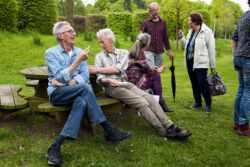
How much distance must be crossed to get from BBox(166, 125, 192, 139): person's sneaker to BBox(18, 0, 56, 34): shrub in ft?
34.5

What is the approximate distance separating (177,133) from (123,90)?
3.22 feet

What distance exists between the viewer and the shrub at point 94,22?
62.8 ft

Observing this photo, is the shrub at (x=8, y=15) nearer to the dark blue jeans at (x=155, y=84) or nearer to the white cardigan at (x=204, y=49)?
the dark blue jeans at (x=155, y=84)

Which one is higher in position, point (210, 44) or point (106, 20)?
point (106, 20)

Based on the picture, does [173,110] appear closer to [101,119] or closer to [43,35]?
[101,119]

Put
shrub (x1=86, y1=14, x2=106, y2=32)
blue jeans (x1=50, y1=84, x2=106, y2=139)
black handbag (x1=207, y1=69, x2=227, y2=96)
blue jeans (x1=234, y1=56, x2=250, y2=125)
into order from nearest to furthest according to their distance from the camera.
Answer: blue jeans (x1=50, y1=84, x2=106, y2=139) < blue jeans (x1=234, y1=56, x2=250, y2=125) < black handbag (x1=207, y1=69, x2=227, y2=96) < shrub (x1=86, y1=14, x2=106, y2=32)

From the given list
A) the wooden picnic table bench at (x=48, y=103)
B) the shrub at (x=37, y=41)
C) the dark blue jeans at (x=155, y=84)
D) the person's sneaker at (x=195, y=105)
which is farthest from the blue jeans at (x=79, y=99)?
the shrub at (x=37, y=41)

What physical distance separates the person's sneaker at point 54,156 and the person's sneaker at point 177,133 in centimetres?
156

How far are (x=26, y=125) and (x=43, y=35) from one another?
9.25 meters

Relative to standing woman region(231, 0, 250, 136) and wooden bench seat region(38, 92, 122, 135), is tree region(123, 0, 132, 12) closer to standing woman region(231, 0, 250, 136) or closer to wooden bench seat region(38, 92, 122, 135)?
standing woman region(231, 0, 250, 136)

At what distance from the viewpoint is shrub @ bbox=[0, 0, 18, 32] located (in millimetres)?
11443

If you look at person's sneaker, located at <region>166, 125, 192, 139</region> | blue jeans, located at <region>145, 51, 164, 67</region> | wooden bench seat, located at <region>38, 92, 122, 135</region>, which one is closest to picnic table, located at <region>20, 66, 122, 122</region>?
wooden bench seat, located at <region>38, 92, 122, 135</region>

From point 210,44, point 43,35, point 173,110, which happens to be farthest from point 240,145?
point 43,35

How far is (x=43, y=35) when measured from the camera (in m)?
12.9
